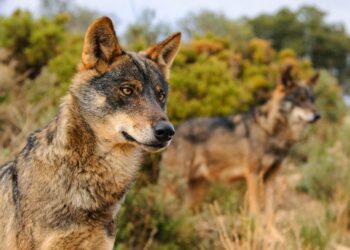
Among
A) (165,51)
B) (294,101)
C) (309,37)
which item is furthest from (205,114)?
(309,37)

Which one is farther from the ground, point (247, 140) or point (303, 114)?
point (303, 114)

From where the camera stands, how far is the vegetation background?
7.18 metres

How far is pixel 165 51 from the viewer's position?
4.88m

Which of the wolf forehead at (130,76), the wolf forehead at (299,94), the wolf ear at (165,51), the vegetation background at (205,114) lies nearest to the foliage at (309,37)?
the vegetation background at (205,114)

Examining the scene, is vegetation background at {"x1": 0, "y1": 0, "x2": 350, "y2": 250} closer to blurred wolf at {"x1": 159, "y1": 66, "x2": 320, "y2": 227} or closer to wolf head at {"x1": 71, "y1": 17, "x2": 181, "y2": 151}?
blurred wolf at {"x1": 159, "y1": 66, "x2": 320, "y2": 227}

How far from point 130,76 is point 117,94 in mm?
170

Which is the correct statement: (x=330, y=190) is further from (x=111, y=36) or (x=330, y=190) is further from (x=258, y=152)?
(x=111, y=36)

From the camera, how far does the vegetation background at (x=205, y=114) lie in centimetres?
718

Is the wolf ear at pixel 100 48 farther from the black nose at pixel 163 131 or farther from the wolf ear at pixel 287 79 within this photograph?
the wolf ear at pixel 287 79

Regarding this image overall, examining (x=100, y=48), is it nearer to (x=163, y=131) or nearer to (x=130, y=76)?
(x=130, y=76)

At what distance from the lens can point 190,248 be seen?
7.32 metres

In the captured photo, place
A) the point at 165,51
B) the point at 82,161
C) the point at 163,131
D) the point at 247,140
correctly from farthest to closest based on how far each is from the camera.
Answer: the point at 247,140
the point at 165,51
the point at 82,161
the point at 163,131

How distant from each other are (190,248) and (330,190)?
4990 millimetres

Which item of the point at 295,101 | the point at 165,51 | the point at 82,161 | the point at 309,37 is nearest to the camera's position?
the point at 82,161
